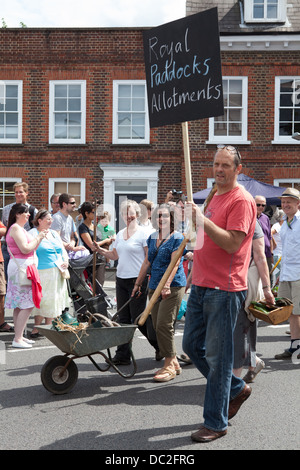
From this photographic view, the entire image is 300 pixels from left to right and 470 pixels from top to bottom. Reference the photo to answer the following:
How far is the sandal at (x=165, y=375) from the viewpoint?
234 inches

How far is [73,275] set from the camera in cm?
891

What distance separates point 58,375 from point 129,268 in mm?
1650

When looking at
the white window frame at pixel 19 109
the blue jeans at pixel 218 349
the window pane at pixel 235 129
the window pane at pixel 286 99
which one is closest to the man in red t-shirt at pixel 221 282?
the blue jeans at pixel 218 349

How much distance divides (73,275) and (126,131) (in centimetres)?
1113

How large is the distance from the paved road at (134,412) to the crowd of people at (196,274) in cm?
20

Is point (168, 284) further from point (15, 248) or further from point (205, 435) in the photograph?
point (15, 248)

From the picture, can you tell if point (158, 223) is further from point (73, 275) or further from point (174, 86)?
point (73, 275)

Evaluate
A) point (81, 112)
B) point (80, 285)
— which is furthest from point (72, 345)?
point (81, 112)

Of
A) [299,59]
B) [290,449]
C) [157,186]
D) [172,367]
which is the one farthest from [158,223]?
[299,59]

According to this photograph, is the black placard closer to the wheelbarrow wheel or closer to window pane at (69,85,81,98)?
the wheelbarrow wheel

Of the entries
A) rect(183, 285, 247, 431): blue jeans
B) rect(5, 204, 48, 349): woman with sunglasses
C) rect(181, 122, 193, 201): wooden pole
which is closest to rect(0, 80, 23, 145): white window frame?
rect(5, 204, 48, 349): woman with sunglasses

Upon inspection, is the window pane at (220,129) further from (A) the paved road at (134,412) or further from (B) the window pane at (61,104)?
(A) the paved road at (134,412)

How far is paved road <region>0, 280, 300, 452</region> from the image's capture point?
4176mm

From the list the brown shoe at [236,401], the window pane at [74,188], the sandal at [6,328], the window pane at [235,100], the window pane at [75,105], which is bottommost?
the sandal at [6,328]
